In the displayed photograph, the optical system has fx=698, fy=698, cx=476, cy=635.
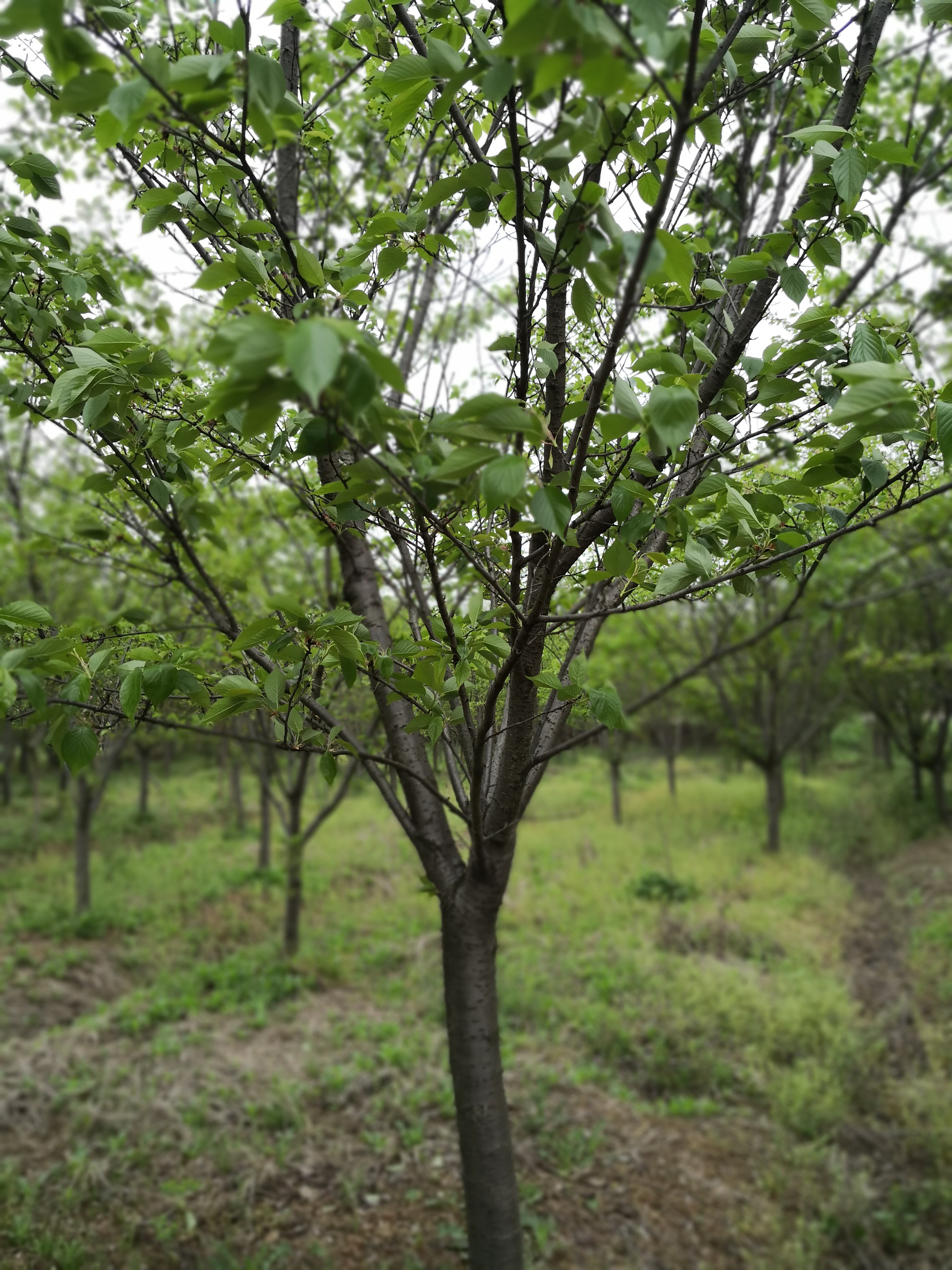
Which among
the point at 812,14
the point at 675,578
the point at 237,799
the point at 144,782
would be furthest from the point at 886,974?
the point at 144,782

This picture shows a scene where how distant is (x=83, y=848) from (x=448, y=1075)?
5.97 m

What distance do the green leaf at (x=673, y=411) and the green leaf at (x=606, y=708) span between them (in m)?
0.63

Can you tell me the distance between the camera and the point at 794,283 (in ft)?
4.75

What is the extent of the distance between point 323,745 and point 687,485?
1127 millimetres

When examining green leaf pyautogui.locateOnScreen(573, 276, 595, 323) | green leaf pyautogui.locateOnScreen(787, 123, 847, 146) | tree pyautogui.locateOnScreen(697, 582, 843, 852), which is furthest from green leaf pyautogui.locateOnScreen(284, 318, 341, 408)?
tree pyautogui.locateOnScreen(697, 582, 843, 852)

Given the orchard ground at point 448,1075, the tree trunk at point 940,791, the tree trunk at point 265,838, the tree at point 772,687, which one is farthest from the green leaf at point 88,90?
the tree trunk at point 940,791

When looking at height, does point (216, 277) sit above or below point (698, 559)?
above

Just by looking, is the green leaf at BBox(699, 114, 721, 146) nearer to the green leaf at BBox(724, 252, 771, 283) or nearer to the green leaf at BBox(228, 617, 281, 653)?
the green leaf at BBox(724, 252, 771, 283)

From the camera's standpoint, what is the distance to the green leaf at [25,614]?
1286mm

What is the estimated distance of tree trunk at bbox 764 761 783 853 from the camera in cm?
1209

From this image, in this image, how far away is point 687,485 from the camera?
1.77m

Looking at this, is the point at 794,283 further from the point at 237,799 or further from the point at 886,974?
the point at 237,799

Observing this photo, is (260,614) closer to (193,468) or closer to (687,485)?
(193,468)

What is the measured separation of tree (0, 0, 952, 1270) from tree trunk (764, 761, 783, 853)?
36.2ft
